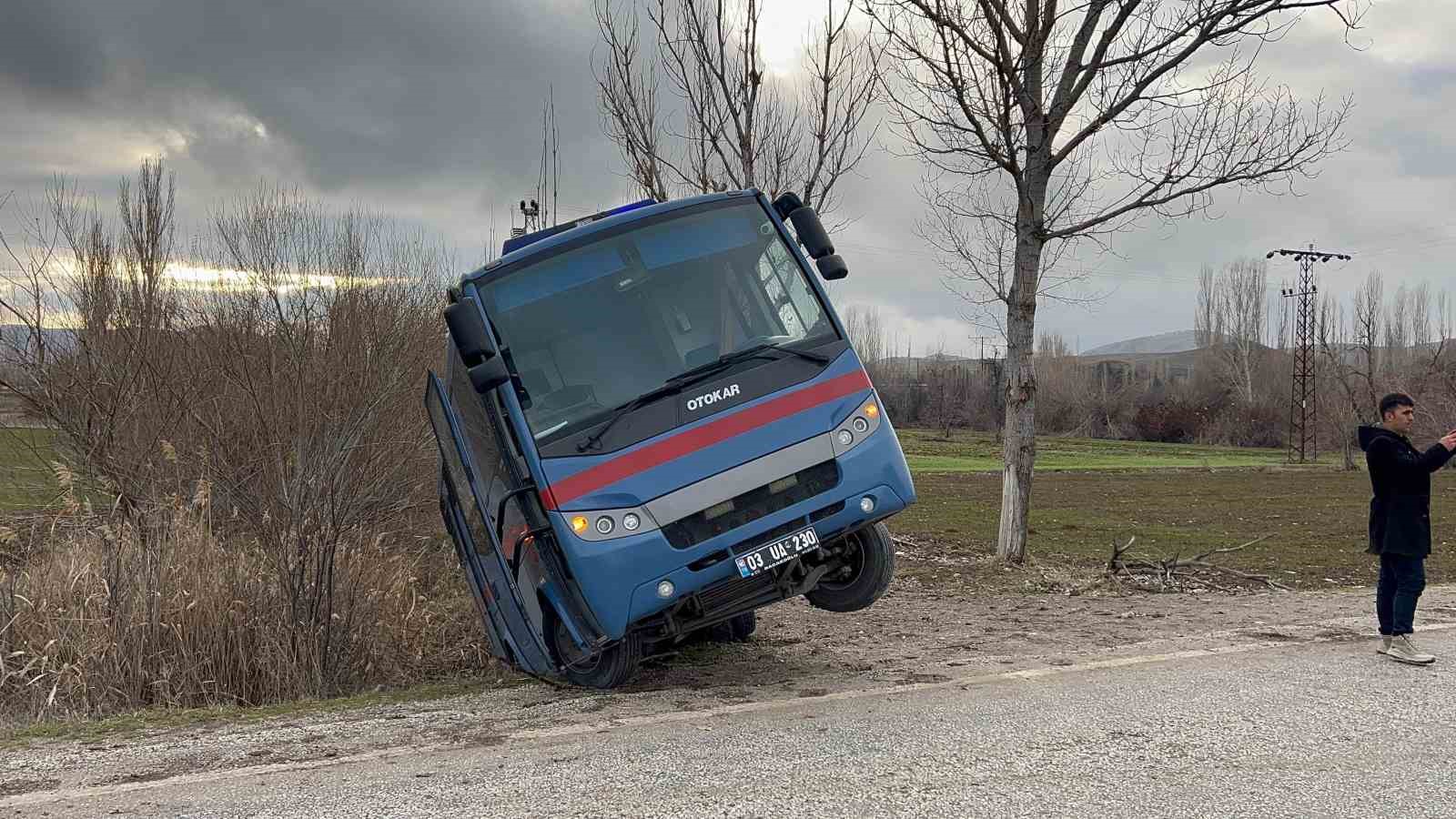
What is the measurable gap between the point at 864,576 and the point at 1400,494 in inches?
136

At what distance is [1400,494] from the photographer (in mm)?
7066

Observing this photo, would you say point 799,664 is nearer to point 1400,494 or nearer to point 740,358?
point 740,358

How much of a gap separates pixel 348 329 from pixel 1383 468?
10577mm

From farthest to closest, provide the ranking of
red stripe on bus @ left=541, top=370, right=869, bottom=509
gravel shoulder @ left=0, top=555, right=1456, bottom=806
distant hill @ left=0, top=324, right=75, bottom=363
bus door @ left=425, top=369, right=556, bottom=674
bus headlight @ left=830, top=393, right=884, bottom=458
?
distant hill @ left=0, top=324, right=75, bottom=363 < bus door @ left=425, top=369, right=556, bottom=674 < bus headlight @ left=830, top=393, right=884, bottom=458 < red stripe on bus @ left=541, top=370, right=869, bottom=509 < gravel shoulder @ left=0, top=555, right=1456, bottom=806

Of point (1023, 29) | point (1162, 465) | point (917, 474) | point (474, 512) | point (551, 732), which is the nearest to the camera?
point (551, 732)

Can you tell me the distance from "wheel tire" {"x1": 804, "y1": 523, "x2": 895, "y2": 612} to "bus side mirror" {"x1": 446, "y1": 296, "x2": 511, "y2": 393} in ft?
7.87

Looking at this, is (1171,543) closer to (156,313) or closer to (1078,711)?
(1078,711)

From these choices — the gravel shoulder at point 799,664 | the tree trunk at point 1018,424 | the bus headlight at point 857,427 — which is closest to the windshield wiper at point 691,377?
the bus headlight at point 857,427

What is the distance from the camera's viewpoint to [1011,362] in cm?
1268

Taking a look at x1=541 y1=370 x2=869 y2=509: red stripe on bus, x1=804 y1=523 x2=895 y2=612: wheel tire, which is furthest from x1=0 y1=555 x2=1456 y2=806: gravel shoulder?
x1=541 y1=370 x2=869 y2=509: red stripe on bus

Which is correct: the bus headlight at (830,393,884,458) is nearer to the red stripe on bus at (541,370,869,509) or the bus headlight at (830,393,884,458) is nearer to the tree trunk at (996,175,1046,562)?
the red stripe on bus at (541,370,869,509)

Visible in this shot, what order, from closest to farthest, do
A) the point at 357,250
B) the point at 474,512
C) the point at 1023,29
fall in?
the point at 474,512 → the point at 1023,29 → the point at 357,250

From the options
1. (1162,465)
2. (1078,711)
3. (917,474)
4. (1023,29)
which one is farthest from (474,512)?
(1162,465)

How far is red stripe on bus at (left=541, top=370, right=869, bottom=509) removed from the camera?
6086mm
